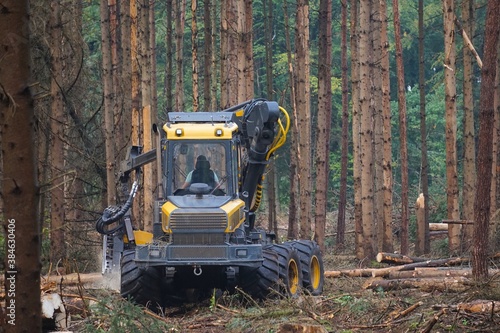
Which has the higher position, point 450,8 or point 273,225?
point 450,8

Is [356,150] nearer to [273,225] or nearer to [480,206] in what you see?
[273,225]

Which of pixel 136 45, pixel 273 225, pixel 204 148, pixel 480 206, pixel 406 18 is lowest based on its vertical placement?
pixel 273 225

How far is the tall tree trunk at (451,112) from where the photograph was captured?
829 inches

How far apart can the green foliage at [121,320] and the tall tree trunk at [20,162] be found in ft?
10.3

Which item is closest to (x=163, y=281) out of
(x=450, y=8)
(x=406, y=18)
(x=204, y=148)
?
(x=204, y=148)

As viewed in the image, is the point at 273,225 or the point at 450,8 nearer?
the point at 450,8

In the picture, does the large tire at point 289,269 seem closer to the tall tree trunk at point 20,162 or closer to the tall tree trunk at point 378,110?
the tall tree trunk at point 20,162

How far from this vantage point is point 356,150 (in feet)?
80.0

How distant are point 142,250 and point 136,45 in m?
11.3

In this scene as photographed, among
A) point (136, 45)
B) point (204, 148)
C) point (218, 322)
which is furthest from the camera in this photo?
point (136, 45)

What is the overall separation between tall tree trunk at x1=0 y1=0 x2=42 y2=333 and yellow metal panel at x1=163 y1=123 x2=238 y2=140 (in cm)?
702

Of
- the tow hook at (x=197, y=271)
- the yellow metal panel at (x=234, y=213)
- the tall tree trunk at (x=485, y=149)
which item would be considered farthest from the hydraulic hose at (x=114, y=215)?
the tall tree trunk at (x=485, y=149)

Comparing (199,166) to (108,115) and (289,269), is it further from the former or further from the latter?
(108,115)

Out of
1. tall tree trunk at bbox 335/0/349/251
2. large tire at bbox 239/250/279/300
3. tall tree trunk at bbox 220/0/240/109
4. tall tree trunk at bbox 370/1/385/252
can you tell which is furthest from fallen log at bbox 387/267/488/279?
tall tree trunk at bbox 335/0/349/251
